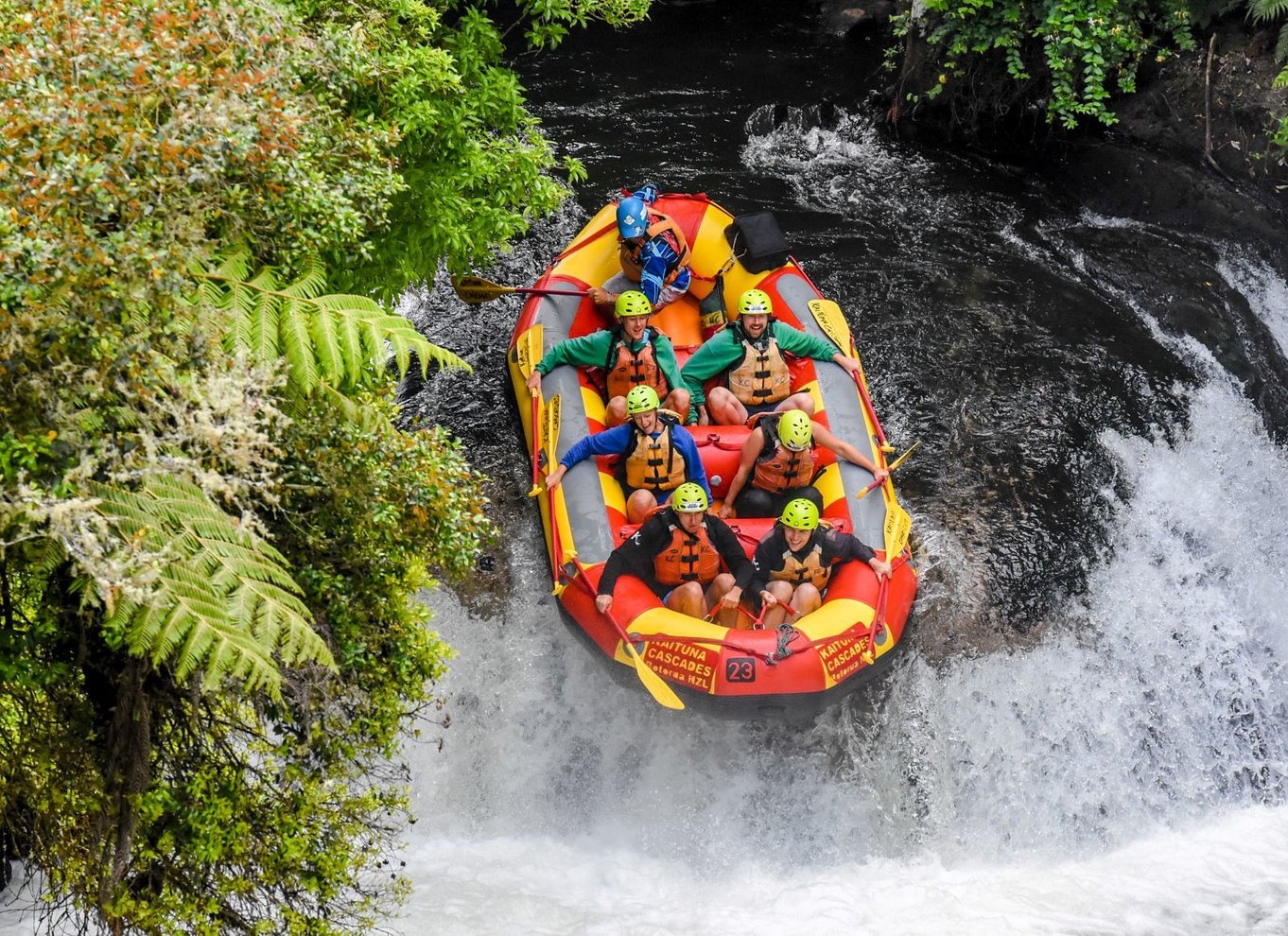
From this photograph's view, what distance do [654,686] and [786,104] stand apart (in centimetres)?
1038

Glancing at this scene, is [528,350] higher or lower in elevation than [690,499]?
lower

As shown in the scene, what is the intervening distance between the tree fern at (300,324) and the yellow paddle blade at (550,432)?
127 inches

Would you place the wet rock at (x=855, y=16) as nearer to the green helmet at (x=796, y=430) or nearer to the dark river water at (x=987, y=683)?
the dark river water at (x=987, y=683)

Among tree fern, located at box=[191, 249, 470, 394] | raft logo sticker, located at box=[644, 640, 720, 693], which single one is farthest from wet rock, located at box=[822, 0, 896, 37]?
tree fern, located at box=[191, 249, 470, 394]

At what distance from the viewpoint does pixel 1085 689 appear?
905cm

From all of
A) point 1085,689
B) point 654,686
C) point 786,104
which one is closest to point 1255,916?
point 1085,689

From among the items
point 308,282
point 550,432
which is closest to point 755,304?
point 550,432

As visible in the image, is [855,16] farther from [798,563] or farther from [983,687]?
[798,563]

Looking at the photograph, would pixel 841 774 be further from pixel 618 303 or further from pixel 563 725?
pixel 618 303

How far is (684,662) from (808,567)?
1.12 metres

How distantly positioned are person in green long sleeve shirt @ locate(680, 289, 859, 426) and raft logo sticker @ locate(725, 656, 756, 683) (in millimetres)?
2400

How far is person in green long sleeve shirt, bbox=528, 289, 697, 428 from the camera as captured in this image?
30.6 feet

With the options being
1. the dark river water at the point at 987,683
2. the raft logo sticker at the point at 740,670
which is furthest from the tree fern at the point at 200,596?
the dark river water at the point at 987,683

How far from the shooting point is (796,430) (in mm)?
8422
